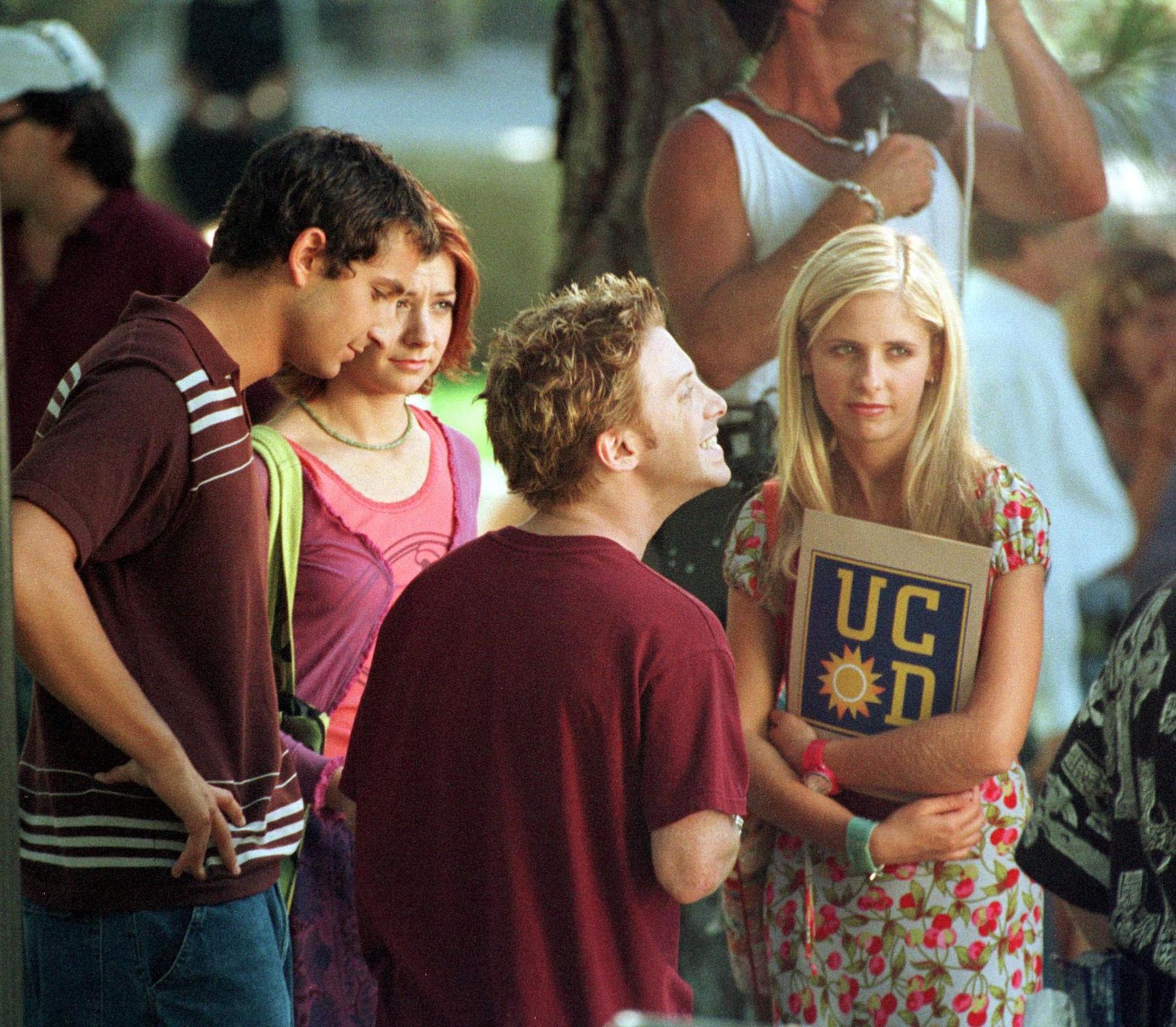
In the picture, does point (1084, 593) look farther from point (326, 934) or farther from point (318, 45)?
point (318, 45)

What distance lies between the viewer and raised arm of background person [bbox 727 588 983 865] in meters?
2.12

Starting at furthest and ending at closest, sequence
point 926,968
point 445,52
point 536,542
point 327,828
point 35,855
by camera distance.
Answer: point 445,52, point 327,828, point 926,968, point 35,855, point 536,542

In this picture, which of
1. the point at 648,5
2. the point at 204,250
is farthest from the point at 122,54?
the point at 648,5

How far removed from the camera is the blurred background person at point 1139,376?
82.9 inches

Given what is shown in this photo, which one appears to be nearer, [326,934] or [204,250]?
[326,934]

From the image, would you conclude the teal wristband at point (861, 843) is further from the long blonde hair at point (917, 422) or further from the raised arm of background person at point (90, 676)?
the raised arm of background person at point (90, 676)

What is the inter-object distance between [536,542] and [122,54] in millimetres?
1631

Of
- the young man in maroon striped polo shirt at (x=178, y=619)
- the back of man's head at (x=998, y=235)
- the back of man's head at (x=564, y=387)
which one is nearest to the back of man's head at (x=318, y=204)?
the young man in maroon striped polo shirt at (x=178, y=619)

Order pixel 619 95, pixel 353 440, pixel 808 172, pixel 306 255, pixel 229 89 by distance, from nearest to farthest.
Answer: pixel 306 255 → pixel 808 172 → pixel 353 440 → pixel 619 95 → pixel 229 89

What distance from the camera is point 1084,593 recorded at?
2.14 meters

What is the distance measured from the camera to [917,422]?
212 centimetres

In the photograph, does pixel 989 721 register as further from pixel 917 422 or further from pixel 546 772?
pixel 546 772

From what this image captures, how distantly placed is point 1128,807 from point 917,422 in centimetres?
60

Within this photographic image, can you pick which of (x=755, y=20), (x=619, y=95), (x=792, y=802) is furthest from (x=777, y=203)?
(x=792, y=802)
